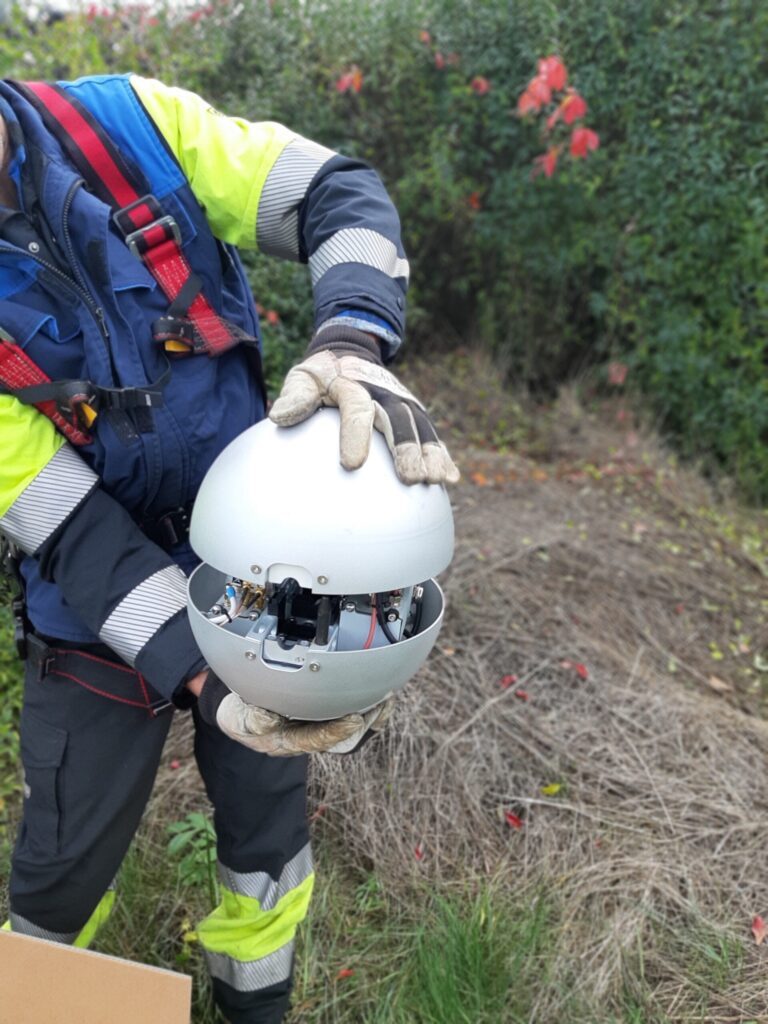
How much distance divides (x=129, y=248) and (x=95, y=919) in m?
1.46

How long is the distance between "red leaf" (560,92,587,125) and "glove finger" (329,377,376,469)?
3.92 meters

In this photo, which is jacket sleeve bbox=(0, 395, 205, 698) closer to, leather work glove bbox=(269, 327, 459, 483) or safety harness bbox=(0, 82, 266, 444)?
safety harness bbox=(0, 82, 266, 444)

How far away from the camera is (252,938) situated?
1.96 meters

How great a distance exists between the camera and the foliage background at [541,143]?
4609mm

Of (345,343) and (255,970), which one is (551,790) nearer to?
(255,970)

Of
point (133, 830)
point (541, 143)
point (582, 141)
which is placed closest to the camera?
point (133, 830)

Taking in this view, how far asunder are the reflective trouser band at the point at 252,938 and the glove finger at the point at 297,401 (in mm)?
1167

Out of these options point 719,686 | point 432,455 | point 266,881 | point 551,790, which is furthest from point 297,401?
point 719,686

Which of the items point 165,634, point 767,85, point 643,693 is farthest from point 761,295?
point 165,634

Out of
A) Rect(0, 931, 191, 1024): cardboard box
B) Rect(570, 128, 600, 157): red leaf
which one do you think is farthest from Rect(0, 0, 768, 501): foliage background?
Rect(0, 931, 191, 1024): cardboard box

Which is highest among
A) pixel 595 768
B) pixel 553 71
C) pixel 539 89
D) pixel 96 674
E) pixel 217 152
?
pixel 217 152

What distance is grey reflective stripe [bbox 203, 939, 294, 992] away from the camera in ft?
6.43

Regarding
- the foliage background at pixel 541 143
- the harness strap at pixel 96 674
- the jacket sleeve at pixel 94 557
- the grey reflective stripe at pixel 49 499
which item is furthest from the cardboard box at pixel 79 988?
the foliage background at pixel 541 143

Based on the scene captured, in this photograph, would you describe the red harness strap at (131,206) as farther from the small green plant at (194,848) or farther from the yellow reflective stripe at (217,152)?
the small green plant at (194,848)
